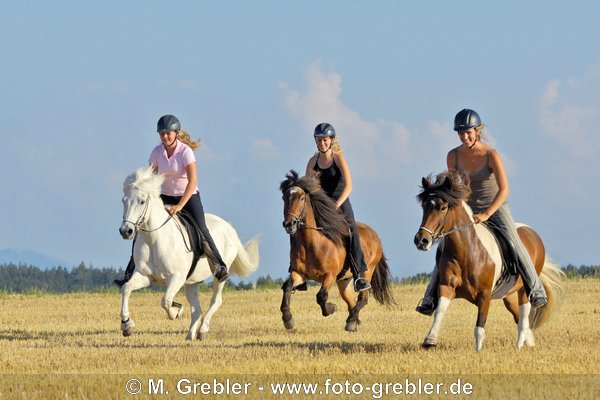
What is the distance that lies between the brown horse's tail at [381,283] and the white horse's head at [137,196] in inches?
189

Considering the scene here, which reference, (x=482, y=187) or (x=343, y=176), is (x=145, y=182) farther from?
(x=482, y=187)

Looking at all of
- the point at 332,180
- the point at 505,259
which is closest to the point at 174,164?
the point at 332,180

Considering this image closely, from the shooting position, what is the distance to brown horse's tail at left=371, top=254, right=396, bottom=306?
1686cm

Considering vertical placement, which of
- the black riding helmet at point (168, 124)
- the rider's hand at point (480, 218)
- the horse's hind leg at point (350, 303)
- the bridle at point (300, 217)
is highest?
the black riding helmet at point (168, 124)

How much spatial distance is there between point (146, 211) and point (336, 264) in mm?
2888

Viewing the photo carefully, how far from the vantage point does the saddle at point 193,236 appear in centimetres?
1402

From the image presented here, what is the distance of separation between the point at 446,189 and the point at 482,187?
2.78 ft

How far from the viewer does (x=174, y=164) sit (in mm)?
13695

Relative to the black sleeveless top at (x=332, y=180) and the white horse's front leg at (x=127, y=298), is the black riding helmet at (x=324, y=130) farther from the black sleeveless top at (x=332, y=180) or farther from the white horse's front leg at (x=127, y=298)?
the white horse's front leg at (x=127, y=298)

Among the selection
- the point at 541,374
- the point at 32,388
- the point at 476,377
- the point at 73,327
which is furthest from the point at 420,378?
the point at 73,327

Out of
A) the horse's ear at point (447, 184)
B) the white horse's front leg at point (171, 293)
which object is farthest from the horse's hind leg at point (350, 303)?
the horse's ear at point (447, 184)

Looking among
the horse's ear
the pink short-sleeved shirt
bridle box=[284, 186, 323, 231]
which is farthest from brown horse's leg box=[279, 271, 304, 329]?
the horse's ear

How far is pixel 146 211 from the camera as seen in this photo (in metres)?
13.2

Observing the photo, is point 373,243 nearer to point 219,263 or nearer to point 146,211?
point 219,263
